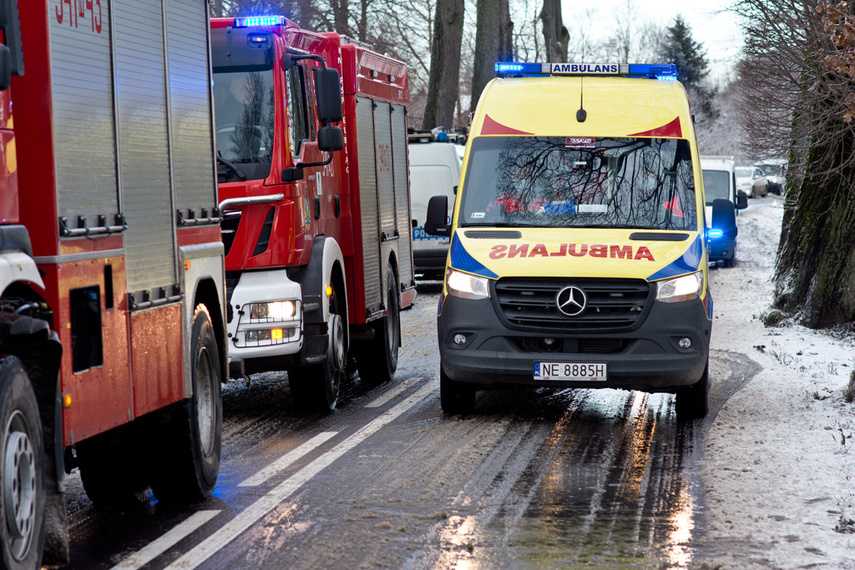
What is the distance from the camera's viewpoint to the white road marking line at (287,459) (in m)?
7.04

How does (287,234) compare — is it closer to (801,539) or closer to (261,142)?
(261,142)

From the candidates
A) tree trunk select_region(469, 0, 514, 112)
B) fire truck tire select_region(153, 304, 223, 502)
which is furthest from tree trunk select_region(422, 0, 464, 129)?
fire truck tire select_region(153, 304, 223, 502)

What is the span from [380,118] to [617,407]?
396 cm

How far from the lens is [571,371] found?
28.2ft

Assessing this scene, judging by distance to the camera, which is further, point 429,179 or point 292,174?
point 429,179

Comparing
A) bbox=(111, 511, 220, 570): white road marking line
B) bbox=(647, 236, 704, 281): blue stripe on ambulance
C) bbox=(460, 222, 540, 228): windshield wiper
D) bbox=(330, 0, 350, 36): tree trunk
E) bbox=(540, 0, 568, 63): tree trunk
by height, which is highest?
bbox=(330, 0, 350, 36): tree trunk

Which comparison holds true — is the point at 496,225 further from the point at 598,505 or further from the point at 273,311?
the point at 598,505

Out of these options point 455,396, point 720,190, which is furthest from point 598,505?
point 720,190

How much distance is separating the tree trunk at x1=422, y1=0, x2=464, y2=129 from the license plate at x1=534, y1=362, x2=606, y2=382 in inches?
900

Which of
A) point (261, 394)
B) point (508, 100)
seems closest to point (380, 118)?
point (508, 100)

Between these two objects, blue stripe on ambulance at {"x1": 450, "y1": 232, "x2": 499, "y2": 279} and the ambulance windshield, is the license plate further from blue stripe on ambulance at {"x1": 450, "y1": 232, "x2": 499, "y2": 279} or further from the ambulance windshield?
the ambulance windshield

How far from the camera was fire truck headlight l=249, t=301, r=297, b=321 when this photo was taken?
29.1ft

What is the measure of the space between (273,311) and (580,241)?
2.35 meters

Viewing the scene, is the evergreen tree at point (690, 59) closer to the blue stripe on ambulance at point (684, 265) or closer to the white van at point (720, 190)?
the white van at point (720, 190)
